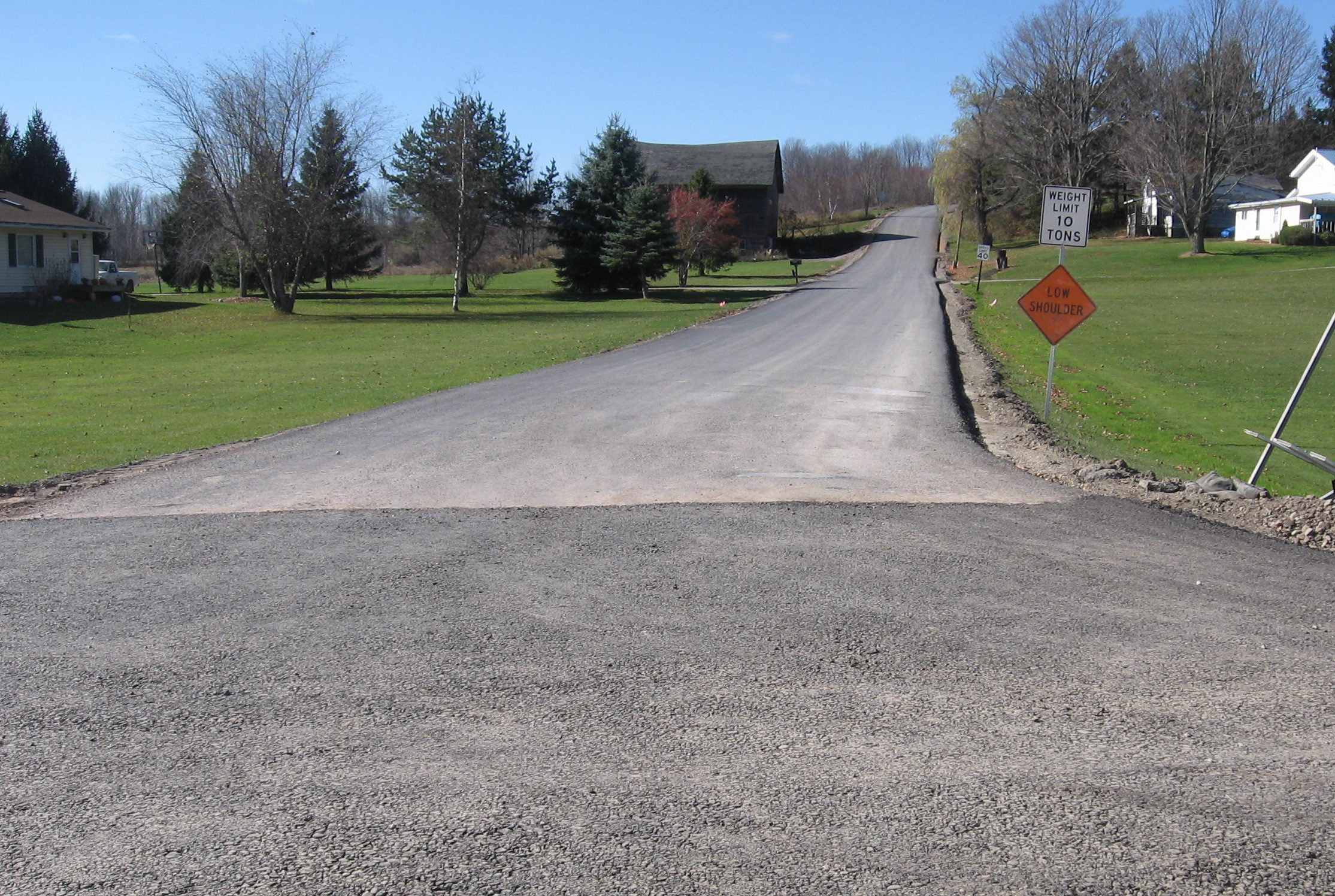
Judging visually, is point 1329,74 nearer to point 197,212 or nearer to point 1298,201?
point 1298,201

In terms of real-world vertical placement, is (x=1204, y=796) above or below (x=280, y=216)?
below

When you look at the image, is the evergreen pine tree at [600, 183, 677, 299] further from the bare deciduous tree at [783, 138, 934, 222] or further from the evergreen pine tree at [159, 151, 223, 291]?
the bare deciduous tree at [783, 138, 934, 222]

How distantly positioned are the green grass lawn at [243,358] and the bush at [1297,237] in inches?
1425

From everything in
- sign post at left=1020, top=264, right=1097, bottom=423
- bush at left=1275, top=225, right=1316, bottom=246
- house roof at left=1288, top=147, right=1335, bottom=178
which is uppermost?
house roof at left=1288, top=147, right=1335, bottom=178

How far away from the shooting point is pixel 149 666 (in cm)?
532

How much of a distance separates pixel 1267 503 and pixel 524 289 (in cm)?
5778

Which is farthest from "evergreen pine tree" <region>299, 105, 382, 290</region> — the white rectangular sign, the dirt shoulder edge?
the white rectangular sign

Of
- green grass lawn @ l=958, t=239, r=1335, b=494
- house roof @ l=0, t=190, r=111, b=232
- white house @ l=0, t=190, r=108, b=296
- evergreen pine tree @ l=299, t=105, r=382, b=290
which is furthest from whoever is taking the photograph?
evergreen pine tree @ l=299, t=105, r=382, b=290

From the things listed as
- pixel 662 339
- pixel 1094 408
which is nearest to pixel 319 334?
pixel 662 339

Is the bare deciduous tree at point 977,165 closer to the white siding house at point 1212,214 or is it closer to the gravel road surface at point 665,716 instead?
the white siding house at point 1212,214

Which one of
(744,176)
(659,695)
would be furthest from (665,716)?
(744,176)

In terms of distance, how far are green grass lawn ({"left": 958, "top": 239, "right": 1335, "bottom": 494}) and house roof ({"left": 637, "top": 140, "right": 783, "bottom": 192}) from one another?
4145cm

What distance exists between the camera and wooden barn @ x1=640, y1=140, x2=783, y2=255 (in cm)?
9594

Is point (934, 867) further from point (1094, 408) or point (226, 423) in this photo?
point (1094, 408)
